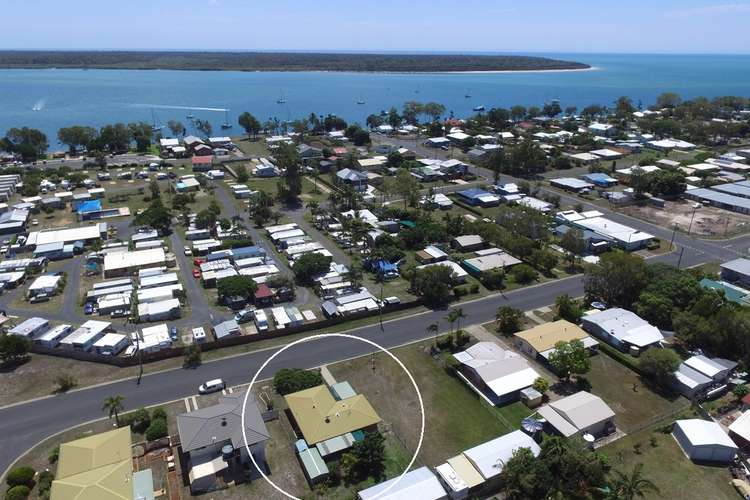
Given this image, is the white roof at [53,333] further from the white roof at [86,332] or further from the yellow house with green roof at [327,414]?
the yellow house with green roof at [327,414]

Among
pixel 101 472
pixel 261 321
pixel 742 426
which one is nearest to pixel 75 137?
pixel 261 321

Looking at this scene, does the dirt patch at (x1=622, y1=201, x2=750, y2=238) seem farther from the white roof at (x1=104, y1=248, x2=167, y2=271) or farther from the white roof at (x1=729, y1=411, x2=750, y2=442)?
the white roof at (x1=104, y1=248, x2=167, y2=271)

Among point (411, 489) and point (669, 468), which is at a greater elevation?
point (411, 489)

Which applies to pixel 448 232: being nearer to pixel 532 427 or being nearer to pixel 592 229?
pixel 592 229

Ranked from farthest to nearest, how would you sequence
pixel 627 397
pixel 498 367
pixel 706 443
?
pixel 498 367 < pixel 627 397 < pixel 706 443

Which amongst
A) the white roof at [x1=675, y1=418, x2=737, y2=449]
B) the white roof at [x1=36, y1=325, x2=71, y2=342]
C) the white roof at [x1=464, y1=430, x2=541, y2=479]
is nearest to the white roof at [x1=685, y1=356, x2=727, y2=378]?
the white roof at [x1=675, y1=418, x2=737, y2=449]

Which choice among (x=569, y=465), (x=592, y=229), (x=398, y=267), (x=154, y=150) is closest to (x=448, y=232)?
(x=398, y=267)

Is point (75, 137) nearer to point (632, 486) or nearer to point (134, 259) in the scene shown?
point (134, 259)
